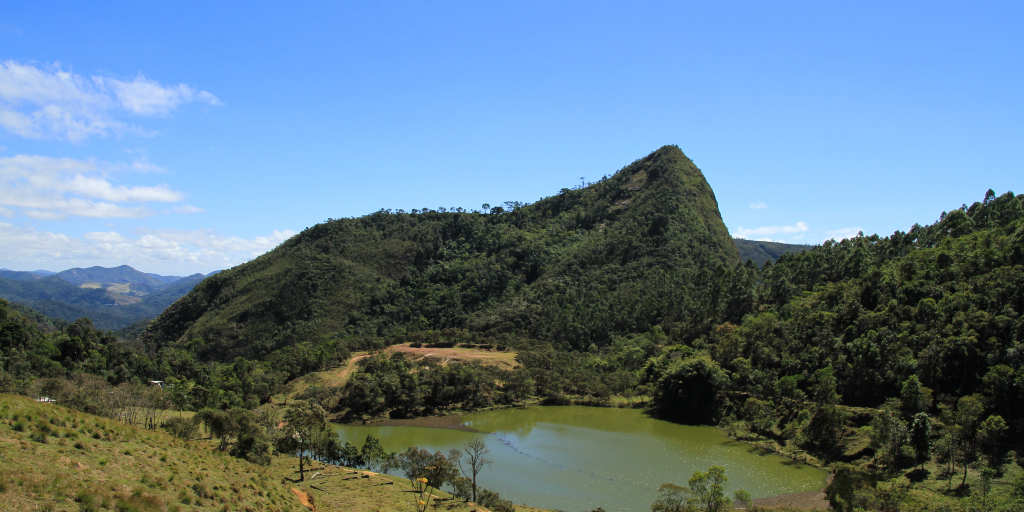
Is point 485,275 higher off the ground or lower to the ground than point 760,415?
higher

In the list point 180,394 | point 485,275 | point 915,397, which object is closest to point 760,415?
point 915,397

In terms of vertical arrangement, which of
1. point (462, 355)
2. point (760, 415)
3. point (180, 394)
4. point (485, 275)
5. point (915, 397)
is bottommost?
point (180, 394)

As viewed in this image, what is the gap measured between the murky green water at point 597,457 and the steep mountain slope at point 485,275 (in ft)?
105

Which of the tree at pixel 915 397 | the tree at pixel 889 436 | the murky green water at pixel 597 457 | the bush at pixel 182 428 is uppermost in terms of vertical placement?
the tree at pixel 915 397

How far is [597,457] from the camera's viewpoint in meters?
43.8

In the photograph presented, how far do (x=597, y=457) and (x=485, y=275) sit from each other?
81678mm

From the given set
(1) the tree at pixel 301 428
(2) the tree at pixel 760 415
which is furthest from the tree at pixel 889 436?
(1) the tree at pixel 301 428

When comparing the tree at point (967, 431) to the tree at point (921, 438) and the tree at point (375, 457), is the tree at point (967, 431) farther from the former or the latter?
the tree at point (375, 457)

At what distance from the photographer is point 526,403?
6925 centimetres

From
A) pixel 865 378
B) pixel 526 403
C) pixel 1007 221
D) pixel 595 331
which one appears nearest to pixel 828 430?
pixel 865 378

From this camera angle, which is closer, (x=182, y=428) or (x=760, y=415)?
(x=182, y=428)

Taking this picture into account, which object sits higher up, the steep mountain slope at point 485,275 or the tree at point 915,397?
the steep mountain slope at point 485,275

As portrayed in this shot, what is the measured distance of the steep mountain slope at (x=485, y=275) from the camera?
319 feet

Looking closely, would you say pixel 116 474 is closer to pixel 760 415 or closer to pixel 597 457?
pixel 597 457
